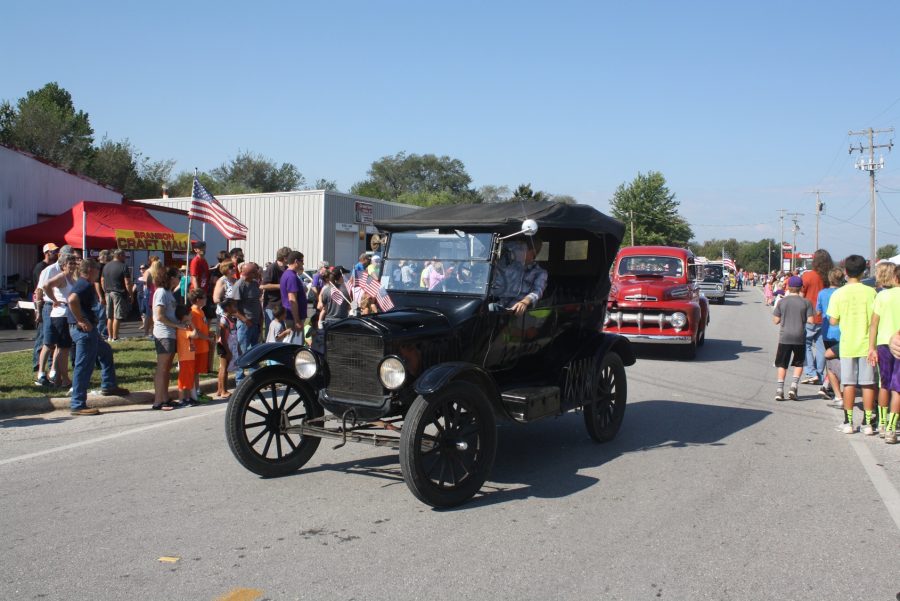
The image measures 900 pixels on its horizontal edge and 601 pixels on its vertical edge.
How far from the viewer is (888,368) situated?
7.98 m

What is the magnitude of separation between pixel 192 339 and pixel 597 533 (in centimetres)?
630

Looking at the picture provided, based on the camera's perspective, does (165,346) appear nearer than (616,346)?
No

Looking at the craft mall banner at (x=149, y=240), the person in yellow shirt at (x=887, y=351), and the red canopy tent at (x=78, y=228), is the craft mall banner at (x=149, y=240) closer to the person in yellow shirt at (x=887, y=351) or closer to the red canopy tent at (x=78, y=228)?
the red canopy tent at (x=78, y=228)

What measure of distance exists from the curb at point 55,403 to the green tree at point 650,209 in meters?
79.0

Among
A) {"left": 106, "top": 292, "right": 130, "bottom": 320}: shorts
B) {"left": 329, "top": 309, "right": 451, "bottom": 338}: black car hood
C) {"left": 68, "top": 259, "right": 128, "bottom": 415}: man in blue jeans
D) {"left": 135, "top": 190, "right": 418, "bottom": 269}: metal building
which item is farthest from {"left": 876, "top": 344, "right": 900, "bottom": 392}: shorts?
{"left": 135, "top": 190, "right": 418, "bottom": 269}: metal building

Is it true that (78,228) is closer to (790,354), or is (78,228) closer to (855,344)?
(790,354)

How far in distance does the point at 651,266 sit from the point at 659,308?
5.95 feet

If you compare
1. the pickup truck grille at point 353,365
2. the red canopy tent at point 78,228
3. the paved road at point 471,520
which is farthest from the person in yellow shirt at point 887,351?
the red canopy tent at point 78,228

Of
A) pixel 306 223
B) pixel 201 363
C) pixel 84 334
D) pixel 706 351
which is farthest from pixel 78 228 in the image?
pixel 706 351

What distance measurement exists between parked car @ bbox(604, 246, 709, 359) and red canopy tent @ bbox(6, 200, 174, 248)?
42.0 ft

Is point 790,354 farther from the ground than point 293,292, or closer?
closer

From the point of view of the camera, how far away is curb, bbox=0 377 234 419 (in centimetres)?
902

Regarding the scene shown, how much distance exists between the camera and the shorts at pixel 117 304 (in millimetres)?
14555

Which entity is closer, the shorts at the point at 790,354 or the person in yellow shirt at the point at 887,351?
the person in yellow shirt at the point at 887,351
